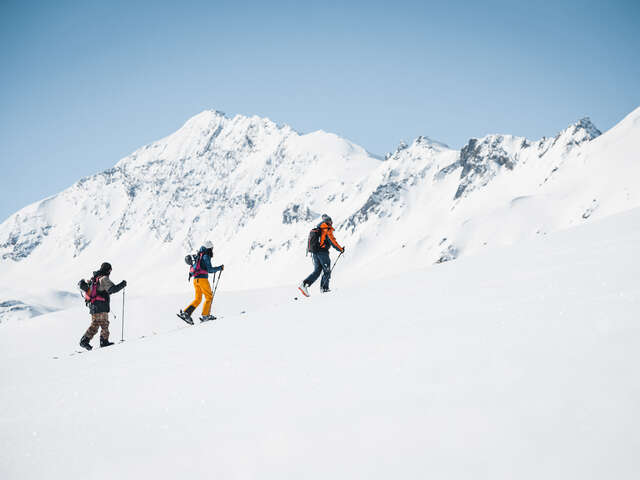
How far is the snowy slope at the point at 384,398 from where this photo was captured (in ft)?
9.31

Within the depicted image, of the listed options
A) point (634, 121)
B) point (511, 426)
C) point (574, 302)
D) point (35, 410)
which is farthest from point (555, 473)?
point (634, 121)

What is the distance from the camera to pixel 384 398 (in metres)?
3.56

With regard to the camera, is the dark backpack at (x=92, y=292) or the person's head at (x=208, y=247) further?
the person's head at (x=208, y=247)

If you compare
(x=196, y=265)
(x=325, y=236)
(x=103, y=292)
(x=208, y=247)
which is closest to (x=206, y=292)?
(x=196, y=265)

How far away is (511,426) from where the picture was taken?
2.91 metres

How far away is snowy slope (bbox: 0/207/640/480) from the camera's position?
2838 millimetres

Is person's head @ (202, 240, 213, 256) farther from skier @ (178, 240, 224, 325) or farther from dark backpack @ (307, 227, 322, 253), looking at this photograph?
dark backpack @ (307, 227, 322, 253)

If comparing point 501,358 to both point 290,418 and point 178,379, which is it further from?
point 178,379

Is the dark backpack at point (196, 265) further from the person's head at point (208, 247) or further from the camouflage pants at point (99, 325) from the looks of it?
the camouflage pants at point (99, 325)

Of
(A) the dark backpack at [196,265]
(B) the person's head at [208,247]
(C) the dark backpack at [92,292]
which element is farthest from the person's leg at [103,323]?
(B) the person's head at [208,247]

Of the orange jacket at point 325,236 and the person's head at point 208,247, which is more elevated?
the orange jacket at point 325,236

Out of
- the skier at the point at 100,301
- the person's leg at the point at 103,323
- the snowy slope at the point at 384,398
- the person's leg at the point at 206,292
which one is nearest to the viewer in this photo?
the snowy slope at the point at 384,398

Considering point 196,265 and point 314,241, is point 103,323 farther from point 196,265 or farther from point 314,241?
point 314,241

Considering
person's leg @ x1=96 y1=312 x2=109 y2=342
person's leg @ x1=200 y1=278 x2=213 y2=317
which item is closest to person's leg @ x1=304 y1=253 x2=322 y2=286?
person's leg @ x1=200 y1=278 x2=213 y2=317
